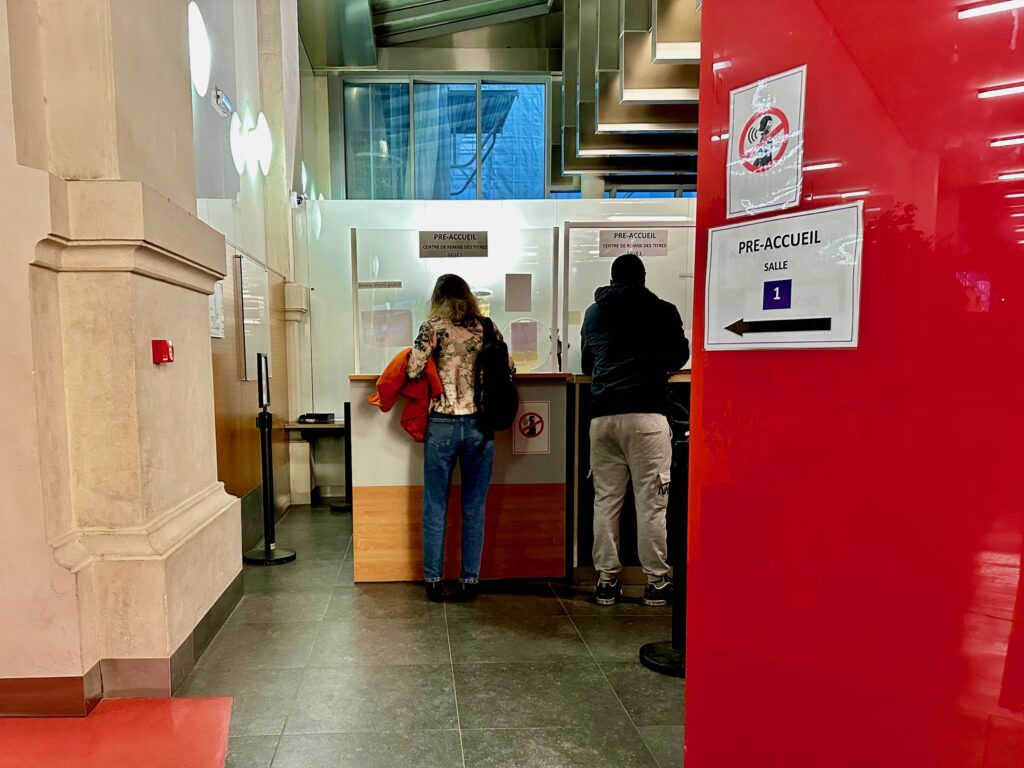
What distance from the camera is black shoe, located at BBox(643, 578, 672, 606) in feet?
10.3

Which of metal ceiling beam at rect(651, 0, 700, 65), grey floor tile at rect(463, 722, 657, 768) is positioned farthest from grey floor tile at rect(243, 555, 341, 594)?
metal ceiling beam at rect(651, 0, 700, 65)

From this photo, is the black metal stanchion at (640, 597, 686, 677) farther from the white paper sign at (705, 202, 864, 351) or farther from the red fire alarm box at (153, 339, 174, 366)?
the red fire alarm box at (153, 339, 174, 366)

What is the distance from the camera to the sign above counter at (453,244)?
3.57m

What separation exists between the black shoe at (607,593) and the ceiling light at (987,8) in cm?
281

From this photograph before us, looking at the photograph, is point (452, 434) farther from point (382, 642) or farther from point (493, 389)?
point (382, 642)

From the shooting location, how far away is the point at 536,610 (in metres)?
3.06

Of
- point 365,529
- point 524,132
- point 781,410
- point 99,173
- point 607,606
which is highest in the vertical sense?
point 524,132

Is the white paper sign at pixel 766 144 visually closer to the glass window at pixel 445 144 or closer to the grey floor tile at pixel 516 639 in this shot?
the grey floor tile at pixel 516 639

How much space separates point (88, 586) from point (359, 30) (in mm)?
6245

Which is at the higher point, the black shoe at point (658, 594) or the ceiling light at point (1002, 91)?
the ceiling light at point (1002, 91)

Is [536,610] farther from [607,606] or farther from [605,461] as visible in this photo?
[605,461]

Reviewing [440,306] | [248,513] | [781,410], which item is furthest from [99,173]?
[248,513]

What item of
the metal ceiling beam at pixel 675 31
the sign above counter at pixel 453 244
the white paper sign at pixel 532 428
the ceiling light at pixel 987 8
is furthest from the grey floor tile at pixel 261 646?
the metal ceiling beam at pixel 675 31

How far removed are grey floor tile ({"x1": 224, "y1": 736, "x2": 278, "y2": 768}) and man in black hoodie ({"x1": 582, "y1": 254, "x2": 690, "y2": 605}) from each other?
1752 mm
